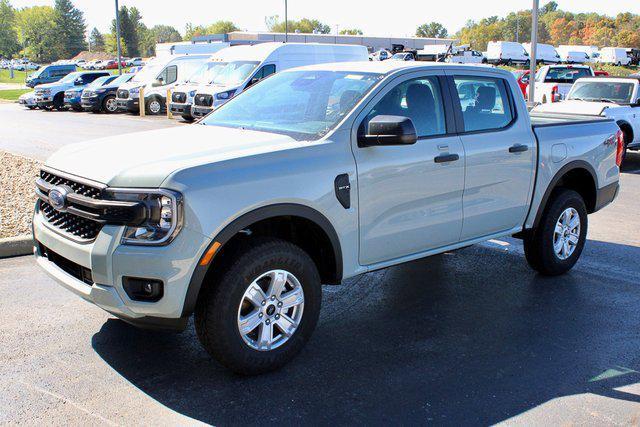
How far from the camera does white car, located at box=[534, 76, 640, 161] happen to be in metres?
13.1

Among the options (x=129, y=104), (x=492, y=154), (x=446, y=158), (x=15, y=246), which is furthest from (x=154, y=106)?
(x=446, y=158)

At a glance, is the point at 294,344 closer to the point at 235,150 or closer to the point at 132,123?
the point at 235,150

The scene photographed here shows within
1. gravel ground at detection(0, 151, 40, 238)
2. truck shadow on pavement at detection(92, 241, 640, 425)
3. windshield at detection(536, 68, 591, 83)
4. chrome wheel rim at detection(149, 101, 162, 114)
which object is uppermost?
windshield at detection(536, 68, 591, 83)

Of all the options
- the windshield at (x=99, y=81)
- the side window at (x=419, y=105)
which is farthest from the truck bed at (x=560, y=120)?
the windshield at (x=99, y=81)

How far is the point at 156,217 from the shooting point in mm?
3686

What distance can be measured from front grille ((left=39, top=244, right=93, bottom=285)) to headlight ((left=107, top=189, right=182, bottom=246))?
0.41 metres

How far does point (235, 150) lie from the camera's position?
4176 mm

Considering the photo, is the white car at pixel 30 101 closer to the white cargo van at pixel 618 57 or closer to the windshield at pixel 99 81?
the windshield at pixel 99 81

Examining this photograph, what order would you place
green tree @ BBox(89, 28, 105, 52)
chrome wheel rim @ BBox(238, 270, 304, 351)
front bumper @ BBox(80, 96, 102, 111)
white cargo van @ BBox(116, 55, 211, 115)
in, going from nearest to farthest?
1. chrome wheel rim @ BBox(238, 270, 304, 351)
2. white cargo van @ BBox(116, 55, 211, 115)
3. front bumper @ BBox(80, 96, 102, 111)
4. green tree @ BBox(89, 28, 105, 52)

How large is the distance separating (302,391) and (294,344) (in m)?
0.37

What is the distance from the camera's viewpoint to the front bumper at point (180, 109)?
71.7 feet

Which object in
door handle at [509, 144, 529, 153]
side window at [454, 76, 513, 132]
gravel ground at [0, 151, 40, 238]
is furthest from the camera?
gravel ground at [0, 151, 40, 238]

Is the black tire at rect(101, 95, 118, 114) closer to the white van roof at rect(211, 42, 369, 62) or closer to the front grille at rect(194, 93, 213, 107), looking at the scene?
the white van roof at rect(211, 42, 369, 62)

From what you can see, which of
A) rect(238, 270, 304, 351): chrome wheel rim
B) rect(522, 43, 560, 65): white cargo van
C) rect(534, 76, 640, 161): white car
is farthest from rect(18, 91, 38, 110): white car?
rect(522, 43, 560, 65): white cargo van
